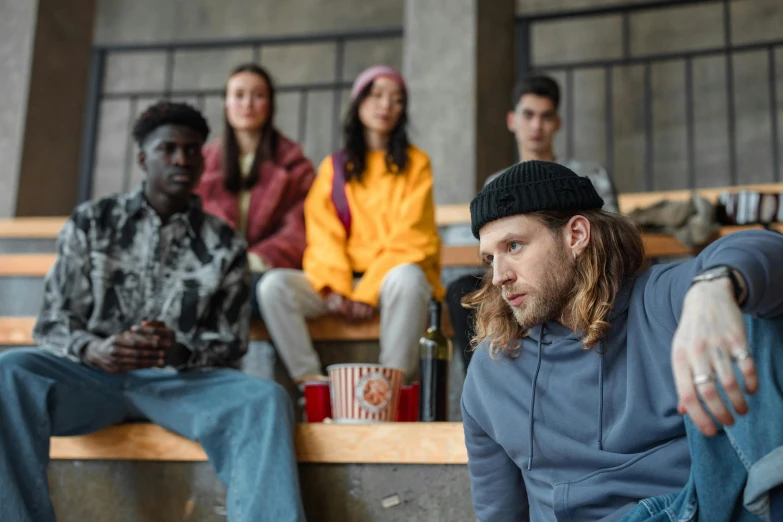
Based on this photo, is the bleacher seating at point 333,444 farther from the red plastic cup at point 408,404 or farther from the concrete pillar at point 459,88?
the concrete pillar at point 459,88

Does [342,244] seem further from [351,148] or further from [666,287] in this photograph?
[666,287]

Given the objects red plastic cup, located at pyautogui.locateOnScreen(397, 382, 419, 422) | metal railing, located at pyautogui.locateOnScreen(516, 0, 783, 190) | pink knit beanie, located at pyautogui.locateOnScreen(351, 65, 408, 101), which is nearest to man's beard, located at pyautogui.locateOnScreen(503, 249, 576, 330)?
red plastic cup, located at pyautogui.locateOnScreen(397, 382, 419, 422)

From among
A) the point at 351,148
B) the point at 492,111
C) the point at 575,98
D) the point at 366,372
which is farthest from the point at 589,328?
the point at 575,98

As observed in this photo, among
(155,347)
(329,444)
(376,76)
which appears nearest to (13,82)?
(376,76)

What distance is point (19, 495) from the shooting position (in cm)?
197

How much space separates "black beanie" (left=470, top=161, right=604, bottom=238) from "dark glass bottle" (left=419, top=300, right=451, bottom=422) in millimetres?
815

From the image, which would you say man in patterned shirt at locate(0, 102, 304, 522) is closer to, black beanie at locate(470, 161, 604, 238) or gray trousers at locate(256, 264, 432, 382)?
A: gray trousers at locate(256, 264, 432, 382)

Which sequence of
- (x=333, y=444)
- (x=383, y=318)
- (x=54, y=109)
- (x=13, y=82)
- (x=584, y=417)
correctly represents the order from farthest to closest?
1. (x=54, y=109)
2. (x=13, y=82)
3. (x=383, y=318)
4. (x=333, y=444)
5. (x=584, y=417)

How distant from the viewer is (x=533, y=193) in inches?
62.3

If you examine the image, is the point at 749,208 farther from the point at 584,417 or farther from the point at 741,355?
the point at 741,355

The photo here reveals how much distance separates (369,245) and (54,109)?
8.82ft

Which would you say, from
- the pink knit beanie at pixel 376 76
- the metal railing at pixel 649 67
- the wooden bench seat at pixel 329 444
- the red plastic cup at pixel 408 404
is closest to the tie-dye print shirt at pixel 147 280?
the wooden bench seat at pixel 329 444

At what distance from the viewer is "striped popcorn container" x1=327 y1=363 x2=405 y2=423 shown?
2.25 metres

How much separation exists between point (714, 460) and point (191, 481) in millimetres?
1295
